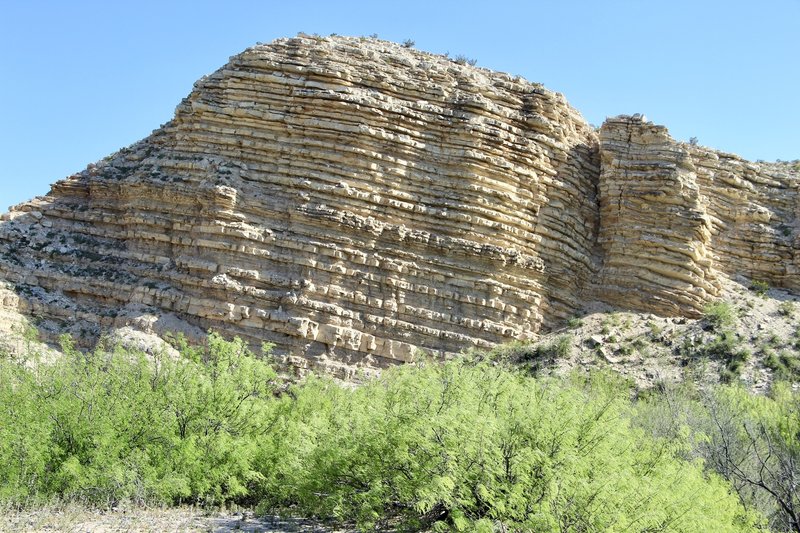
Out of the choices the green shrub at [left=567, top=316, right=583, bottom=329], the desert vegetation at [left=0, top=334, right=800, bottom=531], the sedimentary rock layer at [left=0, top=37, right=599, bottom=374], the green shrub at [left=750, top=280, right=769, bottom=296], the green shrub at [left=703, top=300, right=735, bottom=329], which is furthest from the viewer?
the green shrub at [left=750, top=280, right=769, bottom=296]

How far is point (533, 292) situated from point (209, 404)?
1606cm

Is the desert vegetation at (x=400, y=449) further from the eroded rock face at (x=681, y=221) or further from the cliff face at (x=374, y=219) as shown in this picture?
the eroded rock face at (x=681, y=221)

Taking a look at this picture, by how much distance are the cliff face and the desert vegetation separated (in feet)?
25.6

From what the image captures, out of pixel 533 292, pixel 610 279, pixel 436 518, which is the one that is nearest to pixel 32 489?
pixel 436 518

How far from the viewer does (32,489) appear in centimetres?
1444

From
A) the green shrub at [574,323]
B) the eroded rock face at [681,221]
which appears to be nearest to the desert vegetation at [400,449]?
the green shrub at [574,323]

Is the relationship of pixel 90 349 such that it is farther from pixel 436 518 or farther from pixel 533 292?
pixel 436 518

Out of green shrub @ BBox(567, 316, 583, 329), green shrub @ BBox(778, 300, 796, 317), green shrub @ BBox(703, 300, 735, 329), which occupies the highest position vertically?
green shrub @ BBox(778, 300, 796, 317)

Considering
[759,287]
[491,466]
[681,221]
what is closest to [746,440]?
[491,466]

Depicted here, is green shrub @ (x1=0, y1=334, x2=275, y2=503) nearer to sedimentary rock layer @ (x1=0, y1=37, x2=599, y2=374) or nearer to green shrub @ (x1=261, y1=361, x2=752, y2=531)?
green shrub @ (x1=261, y1=361, x2=752, y2=531)

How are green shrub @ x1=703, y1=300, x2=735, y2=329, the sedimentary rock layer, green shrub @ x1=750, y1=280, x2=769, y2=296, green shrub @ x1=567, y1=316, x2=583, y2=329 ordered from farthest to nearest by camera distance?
green shrub @ x1=750, y1=280, x2=769, y2=296
green shrub @ x1=567, y1=316, x2=583, y2=329
green shrub @ x1=703, y1=300, x2=735, y2=329
the sedimentary rock layer

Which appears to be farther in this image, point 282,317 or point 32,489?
point 282,317

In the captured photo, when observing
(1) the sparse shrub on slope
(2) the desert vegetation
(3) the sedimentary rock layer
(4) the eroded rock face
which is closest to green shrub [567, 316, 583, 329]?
(3) the sedimentary rock layer

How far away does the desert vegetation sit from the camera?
1051 centimetres
